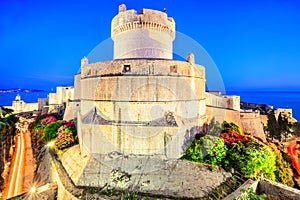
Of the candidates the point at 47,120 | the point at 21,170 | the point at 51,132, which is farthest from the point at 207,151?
the point at 47,120

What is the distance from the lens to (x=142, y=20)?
13.7m

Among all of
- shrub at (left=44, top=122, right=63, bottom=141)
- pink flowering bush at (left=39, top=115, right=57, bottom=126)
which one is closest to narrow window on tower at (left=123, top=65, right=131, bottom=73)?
shrub at (left=44, top=122, right=63, bottom=141)

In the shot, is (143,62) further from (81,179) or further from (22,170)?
(22,170)

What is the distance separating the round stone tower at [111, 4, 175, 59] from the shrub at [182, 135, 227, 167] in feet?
24.1

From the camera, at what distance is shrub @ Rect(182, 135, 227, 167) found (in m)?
10.3

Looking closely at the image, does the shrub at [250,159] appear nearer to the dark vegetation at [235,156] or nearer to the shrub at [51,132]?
the dark vegetation at [235,156]

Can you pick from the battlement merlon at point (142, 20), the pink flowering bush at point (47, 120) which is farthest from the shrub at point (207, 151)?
the pink flowering bush at point (47, 120)

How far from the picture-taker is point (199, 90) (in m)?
13.8

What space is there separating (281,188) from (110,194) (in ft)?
27.9

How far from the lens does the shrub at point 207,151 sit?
10297mm

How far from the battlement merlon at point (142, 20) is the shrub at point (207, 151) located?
8759mm

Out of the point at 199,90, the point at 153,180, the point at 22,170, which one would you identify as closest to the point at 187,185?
the point at 153,180

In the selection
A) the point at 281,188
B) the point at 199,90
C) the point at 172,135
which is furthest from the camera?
the point at 199,90

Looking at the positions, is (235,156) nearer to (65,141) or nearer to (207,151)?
(207,151)
